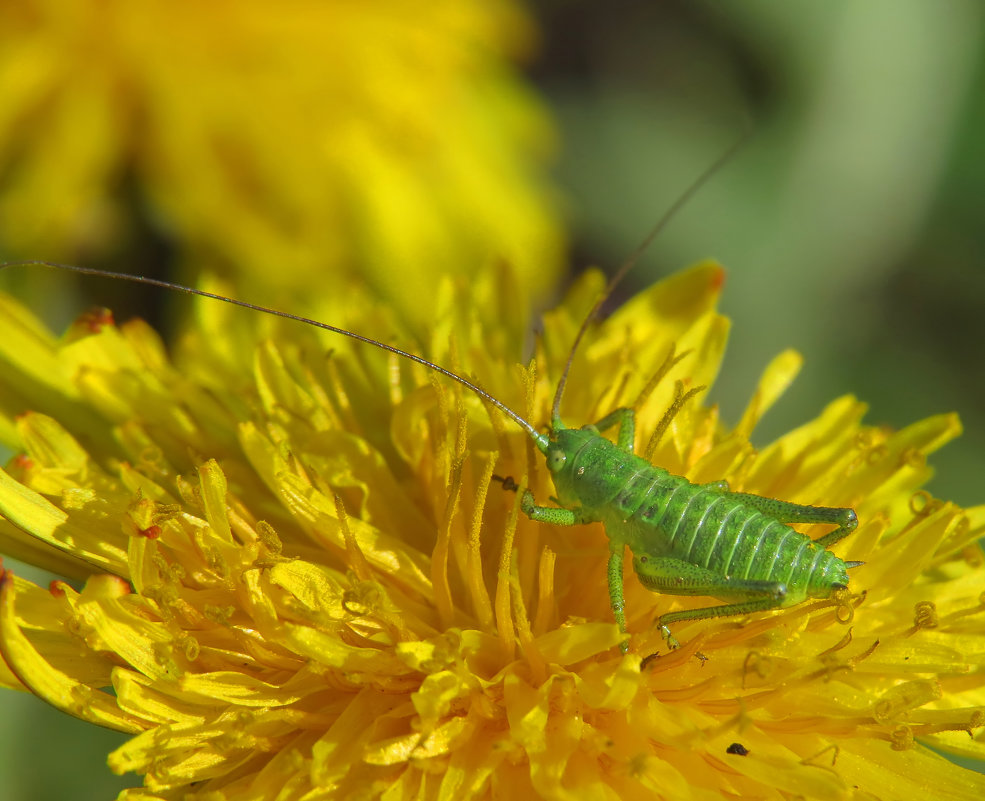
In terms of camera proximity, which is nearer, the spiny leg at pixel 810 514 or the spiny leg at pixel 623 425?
the spiny leg at pixel 810 514

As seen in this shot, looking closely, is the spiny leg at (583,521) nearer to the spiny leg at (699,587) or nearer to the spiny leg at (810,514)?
the spiny leg at (699,587)

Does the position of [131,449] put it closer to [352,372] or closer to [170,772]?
[352,372]

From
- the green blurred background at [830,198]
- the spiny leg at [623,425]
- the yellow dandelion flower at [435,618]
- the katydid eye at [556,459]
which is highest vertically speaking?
the green blurred background at [830,198]

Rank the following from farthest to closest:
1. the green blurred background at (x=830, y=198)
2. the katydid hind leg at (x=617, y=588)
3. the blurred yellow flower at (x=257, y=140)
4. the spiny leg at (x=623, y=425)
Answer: the green blurred background at (x=830, y=198), the blurred yellow flower at (x=257, y=140), the spiny leg at (x=623, y=425), the katydid hind leg at (x=617, y=588)

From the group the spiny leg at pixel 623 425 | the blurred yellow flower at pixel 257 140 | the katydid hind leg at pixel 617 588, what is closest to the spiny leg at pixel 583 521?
the katydid hind leg at pixel 617 588

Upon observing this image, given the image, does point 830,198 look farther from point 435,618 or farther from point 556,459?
point 435,618

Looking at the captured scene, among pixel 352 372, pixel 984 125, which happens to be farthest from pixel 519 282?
pixel 984 125
